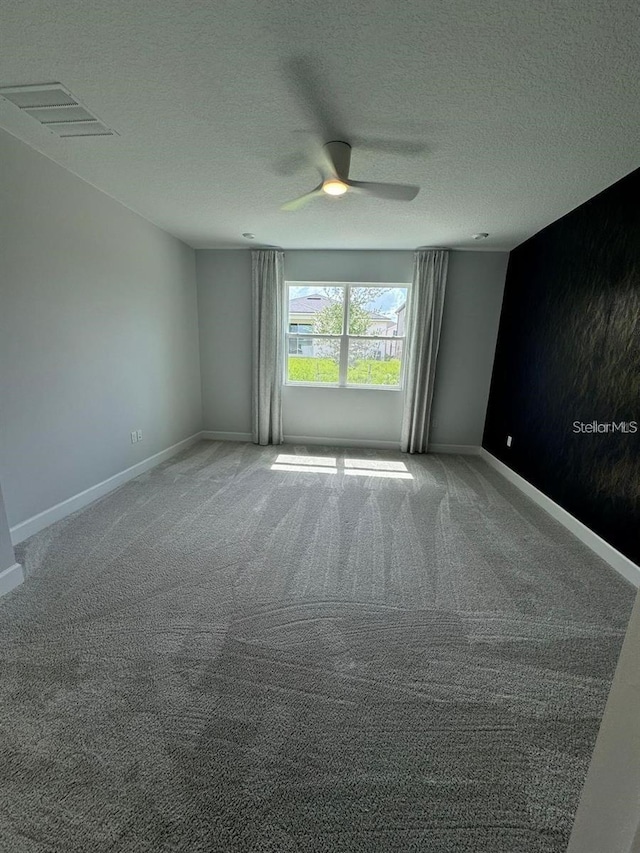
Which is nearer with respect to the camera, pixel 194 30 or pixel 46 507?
pixel 194 30

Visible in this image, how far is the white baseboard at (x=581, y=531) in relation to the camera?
6.56 ft

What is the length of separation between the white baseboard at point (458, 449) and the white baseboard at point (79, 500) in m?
3.40

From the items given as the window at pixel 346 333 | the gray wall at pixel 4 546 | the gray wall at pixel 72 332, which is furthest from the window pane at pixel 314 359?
the gray wall at pixel 4 546

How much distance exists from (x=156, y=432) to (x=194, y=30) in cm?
319

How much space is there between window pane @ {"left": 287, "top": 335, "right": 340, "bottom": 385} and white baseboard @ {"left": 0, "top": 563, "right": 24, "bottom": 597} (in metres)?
3.39

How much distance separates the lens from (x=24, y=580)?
5.94 feet

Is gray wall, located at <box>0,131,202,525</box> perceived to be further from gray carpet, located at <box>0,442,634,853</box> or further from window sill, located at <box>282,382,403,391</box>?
window sill, located at <box>282,382,403,391</box>

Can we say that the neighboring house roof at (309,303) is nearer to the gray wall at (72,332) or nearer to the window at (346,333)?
the window at (346,333)

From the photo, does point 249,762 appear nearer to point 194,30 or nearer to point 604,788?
point 604,788

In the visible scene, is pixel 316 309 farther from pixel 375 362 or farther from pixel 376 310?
pixel 375 362

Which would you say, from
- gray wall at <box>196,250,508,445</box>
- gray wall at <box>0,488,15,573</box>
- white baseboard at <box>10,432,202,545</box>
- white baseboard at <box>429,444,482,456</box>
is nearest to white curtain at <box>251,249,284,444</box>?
gray wall at <box>196,250,508,445</box>

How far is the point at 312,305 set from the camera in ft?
14.2

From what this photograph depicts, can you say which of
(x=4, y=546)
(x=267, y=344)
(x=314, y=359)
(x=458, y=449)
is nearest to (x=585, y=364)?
(x=458, y=449)

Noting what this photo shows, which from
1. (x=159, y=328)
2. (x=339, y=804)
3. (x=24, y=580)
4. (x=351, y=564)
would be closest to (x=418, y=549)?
(x=351, y=564)
